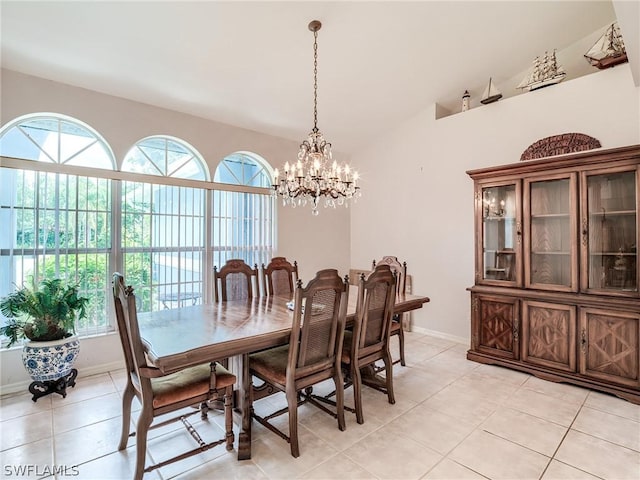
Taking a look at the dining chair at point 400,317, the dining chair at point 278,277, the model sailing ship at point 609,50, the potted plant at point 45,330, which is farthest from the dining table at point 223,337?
the model sailing ship at point 609,50

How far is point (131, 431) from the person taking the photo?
245 centimetres

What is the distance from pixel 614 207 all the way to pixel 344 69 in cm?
307

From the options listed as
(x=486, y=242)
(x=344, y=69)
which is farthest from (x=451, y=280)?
(x=344, y=69)

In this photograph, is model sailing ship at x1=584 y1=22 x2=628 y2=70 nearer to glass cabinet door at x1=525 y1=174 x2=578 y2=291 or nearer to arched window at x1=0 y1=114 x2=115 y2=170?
glass cabinet door at x1=525 y1=174 x2=578 y2=291

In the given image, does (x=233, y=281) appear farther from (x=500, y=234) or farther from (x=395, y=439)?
(x=500, y=234)

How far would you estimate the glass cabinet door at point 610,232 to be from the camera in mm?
3004

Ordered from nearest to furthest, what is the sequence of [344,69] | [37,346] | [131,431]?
1. [131,431]
2. [37,346]
3. [344,69]

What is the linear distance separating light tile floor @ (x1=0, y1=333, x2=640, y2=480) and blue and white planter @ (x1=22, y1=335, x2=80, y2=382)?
235 millimetres

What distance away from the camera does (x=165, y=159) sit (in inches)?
158

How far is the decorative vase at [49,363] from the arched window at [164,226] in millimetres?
964

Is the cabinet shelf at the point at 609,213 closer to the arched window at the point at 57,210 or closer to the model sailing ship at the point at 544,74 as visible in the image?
the model sailing ship at the point at 544,74

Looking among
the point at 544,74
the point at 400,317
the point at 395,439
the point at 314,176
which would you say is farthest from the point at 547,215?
the point at 395,439

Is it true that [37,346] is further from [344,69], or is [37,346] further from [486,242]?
[486,242]

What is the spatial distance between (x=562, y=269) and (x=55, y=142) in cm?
528
